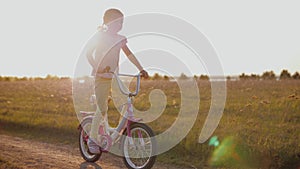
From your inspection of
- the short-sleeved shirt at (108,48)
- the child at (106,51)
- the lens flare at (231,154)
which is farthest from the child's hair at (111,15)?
the lens flare at (231,154)

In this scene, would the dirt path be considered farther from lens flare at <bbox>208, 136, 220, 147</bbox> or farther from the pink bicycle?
lens flare at <bbox>208, 136, 220, 147</bbox>

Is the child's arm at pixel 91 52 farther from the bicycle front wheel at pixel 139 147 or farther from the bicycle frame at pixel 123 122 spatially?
the bicycle front wheel at pixel 139 147

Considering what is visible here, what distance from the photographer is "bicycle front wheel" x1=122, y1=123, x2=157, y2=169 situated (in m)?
7.15

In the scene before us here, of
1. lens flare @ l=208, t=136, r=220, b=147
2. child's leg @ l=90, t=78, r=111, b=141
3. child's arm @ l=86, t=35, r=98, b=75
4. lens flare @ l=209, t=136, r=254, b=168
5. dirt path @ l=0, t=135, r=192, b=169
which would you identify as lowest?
dirt path @ l=0, t=135, r=192, b=169

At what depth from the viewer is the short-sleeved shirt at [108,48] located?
24.4 ft

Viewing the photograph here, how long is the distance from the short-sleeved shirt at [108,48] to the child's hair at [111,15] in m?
0.24

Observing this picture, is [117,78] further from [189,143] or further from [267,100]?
[267,100]


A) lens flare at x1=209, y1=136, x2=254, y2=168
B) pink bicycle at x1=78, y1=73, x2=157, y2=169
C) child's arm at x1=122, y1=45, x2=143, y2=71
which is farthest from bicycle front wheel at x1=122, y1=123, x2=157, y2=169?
lens flare at x1=209, y1=136, x2=254, y2=168

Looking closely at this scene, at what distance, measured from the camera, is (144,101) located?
15.6m

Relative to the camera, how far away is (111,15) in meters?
7.39

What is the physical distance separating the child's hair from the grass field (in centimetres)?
331

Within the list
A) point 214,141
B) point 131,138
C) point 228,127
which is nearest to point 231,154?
point 214,141

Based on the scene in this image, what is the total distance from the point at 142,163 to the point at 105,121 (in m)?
1.09

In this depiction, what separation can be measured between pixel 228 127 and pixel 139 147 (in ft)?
11.3
